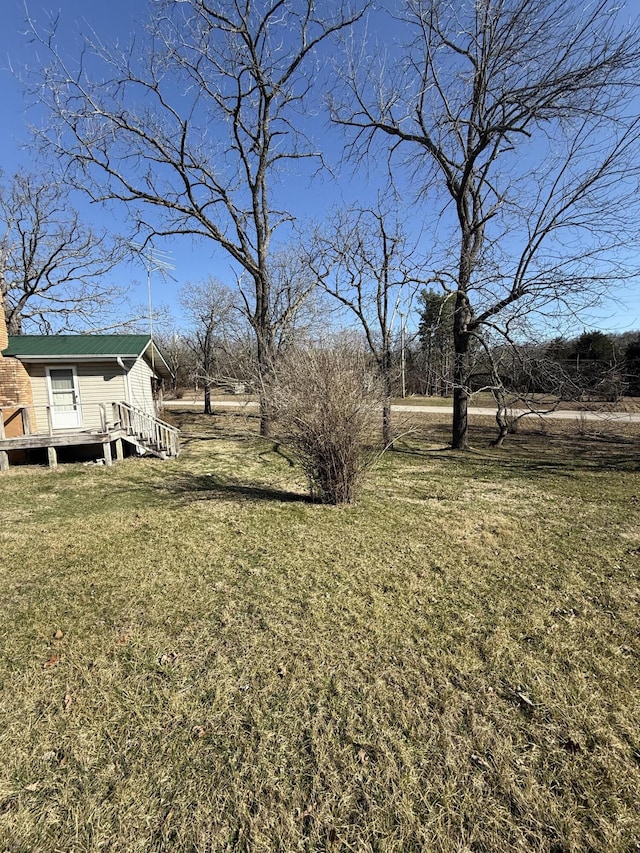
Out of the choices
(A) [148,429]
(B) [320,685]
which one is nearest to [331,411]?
(B) [320,685]

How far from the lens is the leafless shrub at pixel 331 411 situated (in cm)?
527

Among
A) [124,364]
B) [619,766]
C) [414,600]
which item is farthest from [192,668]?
[124,364]

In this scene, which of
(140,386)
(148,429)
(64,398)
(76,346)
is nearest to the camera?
(148,429)

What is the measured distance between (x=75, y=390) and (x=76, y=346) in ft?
4.30

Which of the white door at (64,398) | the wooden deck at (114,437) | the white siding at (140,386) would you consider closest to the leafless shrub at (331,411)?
the wooden deck at (114,437)

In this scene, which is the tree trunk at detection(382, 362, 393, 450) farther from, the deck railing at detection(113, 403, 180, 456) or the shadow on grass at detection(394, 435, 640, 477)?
the deck railing at detection(113, 403, 180, 456)

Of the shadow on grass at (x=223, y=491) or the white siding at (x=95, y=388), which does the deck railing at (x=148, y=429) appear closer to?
the white siding at (x=95, y=388)

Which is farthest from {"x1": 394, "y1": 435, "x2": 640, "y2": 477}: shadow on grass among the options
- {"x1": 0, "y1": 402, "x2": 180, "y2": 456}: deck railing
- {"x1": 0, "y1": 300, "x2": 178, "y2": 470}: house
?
{"x1": 0, "y1": 300, "x2": 178, "y2": 470}: house

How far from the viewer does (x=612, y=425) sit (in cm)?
1496

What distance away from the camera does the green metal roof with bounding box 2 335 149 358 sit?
1064cm

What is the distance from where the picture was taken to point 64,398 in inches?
444

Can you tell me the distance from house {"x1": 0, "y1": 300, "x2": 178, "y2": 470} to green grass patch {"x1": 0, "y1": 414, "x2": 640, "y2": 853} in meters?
5.56

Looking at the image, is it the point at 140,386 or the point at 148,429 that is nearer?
the point at 148,429

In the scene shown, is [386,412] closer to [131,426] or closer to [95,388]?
[131,426]
